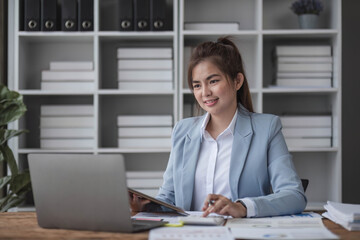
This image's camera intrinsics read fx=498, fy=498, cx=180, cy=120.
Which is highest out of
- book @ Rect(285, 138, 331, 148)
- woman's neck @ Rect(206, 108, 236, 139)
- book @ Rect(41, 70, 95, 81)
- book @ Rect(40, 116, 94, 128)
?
book @ Rect(41, 70, 95, 81)

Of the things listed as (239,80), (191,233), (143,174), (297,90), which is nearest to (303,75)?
(297,90)

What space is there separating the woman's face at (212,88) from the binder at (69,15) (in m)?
1.47

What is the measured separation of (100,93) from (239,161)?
158cm

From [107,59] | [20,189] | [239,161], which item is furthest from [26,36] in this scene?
[239,161]

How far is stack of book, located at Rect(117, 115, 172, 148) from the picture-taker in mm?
3260

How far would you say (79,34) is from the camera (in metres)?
3.18

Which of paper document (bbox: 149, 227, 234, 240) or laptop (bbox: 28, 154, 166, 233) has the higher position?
laptop (bbox: 28, 154, 166, 233)

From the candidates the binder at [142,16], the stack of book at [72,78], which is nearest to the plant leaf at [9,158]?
the stack of book at [72,78]

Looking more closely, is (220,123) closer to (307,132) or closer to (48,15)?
(307,132)

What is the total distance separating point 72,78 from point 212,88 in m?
1.59

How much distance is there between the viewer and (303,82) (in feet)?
10.6

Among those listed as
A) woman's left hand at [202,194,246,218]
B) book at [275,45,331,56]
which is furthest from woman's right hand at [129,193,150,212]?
book at [275,45,331,56]

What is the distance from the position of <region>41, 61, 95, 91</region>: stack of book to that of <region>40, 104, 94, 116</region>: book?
12 cm

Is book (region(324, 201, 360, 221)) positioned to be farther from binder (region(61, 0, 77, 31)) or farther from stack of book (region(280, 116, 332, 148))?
binder (region(61, 0, 77, 31))
